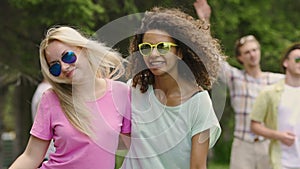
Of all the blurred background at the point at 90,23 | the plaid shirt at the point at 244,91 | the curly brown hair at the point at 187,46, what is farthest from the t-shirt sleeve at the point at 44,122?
the plaid shirt at the point at 244,91

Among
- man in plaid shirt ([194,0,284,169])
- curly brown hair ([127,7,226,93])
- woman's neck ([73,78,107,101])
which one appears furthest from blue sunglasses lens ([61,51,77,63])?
man in plaid shirt ([194,0,284,169])

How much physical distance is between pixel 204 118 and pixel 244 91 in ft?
15.6

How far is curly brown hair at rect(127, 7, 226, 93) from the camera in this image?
446cm

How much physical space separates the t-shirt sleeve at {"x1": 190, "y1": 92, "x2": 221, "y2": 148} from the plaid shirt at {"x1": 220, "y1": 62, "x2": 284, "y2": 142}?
14.7 ft

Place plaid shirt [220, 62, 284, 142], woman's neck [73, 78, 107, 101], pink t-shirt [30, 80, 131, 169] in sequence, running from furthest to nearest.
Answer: plaid shirt [220, 62, 284, 142], woman's neck [73, 78, 107, 101], pink t-shirt [30, 80, 131, 169]

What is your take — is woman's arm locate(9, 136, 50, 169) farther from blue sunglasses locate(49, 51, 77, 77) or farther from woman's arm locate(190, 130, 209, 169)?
woman's arm locate(190, 130, 209, 169)

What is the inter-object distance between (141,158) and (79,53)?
0.65 m

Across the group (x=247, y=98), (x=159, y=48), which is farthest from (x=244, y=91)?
(x=159, y=48)

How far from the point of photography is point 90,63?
14.5 ft

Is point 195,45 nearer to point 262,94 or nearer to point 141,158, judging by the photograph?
point 141,158

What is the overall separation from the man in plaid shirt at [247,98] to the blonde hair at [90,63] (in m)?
4.38

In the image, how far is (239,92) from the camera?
29.8 feet

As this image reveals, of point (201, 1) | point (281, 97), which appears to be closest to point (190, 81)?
point (201, 1)

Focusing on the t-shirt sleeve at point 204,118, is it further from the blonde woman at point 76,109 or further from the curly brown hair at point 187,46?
the blonde woman at point 76,109
